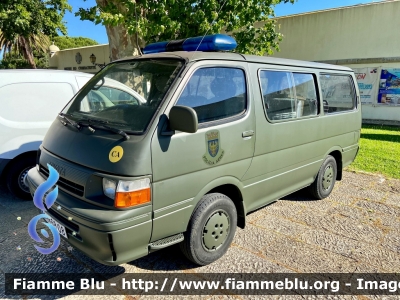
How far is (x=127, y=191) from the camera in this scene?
2227mm

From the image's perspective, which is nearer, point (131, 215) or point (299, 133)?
point (131, 215)

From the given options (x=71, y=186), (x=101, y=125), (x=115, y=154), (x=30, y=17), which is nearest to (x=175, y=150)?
(x=115, y=154)

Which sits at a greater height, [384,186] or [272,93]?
[272,93]

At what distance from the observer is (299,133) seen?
147 inches

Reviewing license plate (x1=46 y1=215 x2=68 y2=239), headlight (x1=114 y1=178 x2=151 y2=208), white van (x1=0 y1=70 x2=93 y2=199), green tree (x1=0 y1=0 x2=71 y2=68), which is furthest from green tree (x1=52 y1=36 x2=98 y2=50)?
headlight (x1=114 y1=178 x2=151 y2=208)

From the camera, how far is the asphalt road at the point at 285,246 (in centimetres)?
293

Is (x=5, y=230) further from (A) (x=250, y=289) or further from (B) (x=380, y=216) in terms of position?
(B) (x=380, y=216)

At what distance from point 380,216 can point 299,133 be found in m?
1.72

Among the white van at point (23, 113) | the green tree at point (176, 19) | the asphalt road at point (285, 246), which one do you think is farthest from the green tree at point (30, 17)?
the asphalt road at point (285, 246)

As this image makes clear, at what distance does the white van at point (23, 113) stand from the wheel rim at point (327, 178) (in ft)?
13.8

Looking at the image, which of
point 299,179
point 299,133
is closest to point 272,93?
point 299,133

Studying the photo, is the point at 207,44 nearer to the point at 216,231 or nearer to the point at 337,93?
the point at 216,231

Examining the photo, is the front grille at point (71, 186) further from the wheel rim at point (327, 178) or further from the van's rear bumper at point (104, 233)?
the wheel rim at point (327, 178)

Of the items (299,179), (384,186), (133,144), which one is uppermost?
(133,144)
